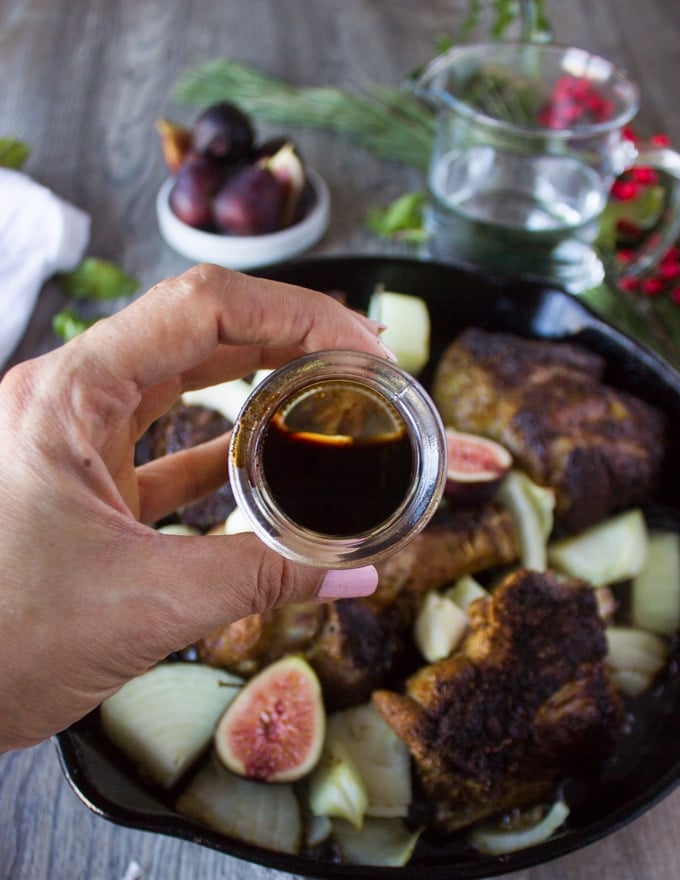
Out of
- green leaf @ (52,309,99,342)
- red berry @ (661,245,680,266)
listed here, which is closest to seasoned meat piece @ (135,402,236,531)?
green leaf @ (52,309,99,342)

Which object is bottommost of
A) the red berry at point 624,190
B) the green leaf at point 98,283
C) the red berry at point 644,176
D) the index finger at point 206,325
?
the green leaf at point 98,283

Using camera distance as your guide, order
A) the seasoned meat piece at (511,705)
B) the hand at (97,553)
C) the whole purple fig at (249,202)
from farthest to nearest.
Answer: the whole purple fig at (249,202) → the seasoned meat piece at (511,705) → the hand at (97,553)

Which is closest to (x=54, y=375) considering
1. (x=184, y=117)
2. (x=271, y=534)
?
(x=271, y=534)

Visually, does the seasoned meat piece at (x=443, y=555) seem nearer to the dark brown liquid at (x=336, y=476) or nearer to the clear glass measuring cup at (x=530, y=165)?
the dark brown liquid at (x=336, y=476)

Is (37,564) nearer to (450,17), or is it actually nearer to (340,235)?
(340,235)

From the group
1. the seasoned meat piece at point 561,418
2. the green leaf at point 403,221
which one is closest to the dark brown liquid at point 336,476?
the seasoned meat piece at point 561,418

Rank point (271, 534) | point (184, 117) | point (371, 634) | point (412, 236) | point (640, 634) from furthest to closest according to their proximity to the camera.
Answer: point (184, 117), point (412, 236), point (640, 634), point (371, 634), point (271, 534)
